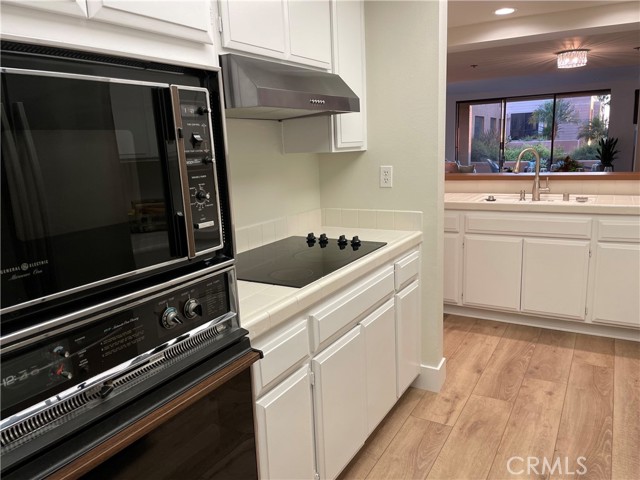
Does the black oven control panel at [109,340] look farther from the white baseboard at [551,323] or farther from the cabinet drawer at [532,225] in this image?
the white baseboard at [551,323]

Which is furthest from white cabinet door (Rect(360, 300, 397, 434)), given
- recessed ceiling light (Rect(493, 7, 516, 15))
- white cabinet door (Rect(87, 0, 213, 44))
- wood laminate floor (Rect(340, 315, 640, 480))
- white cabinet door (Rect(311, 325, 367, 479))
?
recessed ceiling light (Rect(493, 7, 516, 15))

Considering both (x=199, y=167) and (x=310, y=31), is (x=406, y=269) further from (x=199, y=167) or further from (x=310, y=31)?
(x=199, y=167)

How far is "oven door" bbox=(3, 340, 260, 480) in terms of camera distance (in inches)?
32.2

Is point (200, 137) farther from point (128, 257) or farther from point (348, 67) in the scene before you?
point (348, 67)

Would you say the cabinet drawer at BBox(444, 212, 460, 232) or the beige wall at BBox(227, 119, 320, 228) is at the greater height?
the beige wall at BBox(227, 119, 320, 228)

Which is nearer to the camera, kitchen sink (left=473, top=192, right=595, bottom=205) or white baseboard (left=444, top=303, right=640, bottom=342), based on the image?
white baseboard (left=444, top=303, right=640, bottom=342)

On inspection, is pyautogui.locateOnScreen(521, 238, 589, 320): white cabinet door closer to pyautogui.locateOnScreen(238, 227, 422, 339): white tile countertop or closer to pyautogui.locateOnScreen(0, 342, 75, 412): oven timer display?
pyautogui.locateOnScreen(238, 227, 422, 339): white tile countertop

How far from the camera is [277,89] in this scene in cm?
156

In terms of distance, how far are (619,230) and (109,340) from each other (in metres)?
3.13

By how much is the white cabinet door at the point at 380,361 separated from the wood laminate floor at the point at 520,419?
204mm

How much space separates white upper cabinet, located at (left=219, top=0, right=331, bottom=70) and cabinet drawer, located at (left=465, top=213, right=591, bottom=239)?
1.84 metres

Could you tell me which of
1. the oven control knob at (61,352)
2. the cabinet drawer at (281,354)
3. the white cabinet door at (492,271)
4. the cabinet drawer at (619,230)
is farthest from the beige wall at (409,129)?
the oven control knob at (61,352)

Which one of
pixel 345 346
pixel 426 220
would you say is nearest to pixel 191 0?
pixel 345 346

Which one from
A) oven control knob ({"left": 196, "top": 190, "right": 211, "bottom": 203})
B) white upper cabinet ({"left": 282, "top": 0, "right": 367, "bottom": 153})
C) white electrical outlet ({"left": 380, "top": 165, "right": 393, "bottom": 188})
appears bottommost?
white electrical outlet ({"left": 380, "top": 165, "right": 393, "bottom": 188})
